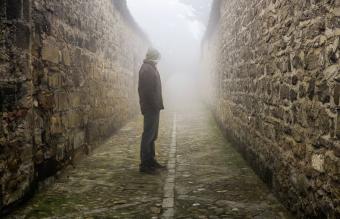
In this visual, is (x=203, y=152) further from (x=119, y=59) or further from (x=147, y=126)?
(x=119, y=59)

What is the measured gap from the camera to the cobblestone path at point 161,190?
13.8 feet

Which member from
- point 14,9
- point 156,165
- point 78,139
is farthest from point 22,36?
point 156,165

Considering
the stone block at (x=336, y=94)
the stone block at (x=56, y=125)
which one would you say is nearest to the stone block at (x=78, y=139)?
the stone block at (x=56, y=125)

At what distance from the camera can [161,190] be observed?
5.06 meters

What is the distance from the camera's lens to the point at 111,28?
10633mm

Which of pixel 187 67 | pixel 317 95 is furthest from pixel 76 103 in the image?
pixel 187 67

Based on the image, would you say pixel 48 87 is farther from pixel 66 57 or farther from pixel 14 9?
pixel 14 9

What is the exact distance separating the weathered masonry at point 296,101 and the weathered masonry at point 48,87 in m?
2.82

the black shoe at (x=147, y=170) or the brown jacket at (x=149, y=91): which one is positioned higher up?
the brown jacket at (x=149, y=91)

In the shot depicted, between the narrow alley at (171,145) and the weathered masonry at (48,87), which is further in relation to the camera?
the weathered masonry at (48,87)

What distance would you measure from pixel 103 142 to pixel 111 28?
133 inches

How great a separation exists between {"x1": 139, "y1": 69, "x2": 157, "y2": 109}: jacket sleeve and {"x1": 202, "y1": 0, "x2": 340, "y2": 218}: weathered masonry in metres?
1.52

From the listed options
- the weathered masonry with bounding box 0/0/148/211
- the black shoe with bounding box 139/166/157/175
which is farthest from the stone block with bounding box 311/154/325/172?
the weathered masonry with bounding box 0/0/148/211

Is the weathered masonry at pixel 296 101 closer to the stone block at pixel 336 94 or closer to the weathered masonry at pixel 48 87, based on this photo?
the stone block at pixel 336 94
